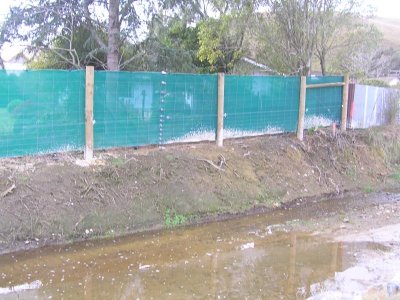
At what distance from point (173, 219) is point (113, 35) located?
6347mm

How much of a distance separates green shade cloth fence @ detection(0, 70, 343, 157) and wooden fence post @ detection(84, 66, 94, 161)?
9 centimetres

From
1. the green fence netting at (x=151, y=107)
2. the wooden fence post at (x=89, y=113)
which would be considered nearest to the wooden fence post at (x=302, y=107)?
the green fence netting at (x=151, y=107)

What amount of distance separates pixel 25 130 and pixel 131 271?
10.1 ft

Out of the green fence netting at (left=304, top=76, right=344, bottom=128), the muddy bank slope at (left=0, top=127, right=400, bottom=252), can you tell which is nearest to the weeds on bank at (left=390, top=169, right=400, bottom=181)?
the muddy bank slope at (left=0, top=127, right=400, bottom=252)

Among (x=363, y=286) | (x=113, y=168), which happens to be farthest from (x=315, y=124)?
(x=363, y=286)

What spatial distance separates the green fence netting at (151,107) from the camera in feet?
29.6

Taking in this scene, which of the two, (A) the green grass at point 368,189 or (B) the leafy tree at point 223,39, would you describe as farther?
(B) the leafy tree at point 223,39

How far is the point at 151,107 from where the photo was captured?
9.66 metres

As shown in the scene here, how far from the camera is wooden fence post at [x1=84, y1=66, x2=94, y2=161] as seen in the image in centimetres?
864

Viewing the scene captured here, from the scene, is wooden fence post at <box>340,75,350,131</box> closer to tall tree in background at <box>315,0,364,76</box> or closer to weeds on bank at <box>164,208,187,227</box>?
tall tree in background at <box>315,0,364,76</box>

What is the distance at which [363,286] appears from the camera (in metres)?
6.32

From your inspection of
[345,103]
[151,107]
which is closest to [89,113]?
[151,107]

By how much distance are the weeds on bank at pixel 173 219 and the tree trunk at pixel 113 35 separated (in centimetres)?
596

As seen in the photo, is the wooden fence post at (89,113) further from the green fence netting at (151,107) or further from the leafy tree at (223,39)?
the leafy tree at (223,39)
